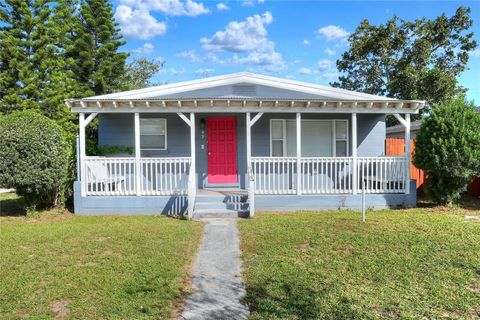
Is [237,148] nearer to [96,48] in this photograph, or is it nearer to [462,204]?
[462,204]

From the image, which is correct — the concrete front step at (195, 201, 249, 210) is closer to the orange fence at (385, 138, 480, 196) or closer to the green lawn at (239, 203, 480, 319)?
the green lawn at (239, 203, 480, 319)

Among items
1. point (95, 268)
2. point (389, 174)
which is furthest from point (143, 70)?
point (95, 268)

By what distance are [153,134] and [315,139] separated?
4.93 meters

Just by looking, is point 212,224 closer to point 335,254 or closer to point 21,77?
point 335,254

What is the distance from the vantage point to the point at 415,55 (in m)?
24.5

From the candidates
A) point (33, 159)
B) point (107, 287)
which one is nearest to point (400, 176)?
point (107, 287)

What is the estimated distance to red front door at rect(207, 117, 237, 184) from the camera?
1099 centimetres

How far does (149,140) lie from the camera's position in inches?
436

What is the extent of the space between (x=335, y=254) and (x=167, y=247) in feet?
8.78

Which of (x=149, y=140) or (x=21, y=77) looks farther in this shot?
(x=21, y=77)

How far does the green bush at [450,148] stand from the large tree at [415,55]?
15148 millimetres

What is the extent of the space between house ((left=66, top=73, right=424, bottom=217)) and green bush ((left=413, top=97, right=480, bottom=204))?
0.52 m

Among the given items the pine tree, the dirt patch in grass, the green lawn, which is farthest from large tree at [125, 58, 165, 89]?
the dirt patch in grass

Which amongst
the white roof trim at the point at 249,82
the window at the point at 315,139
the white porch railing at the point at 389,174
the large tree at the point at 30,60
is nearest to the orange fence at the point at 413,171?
the white porch railing at the point at 389,174
